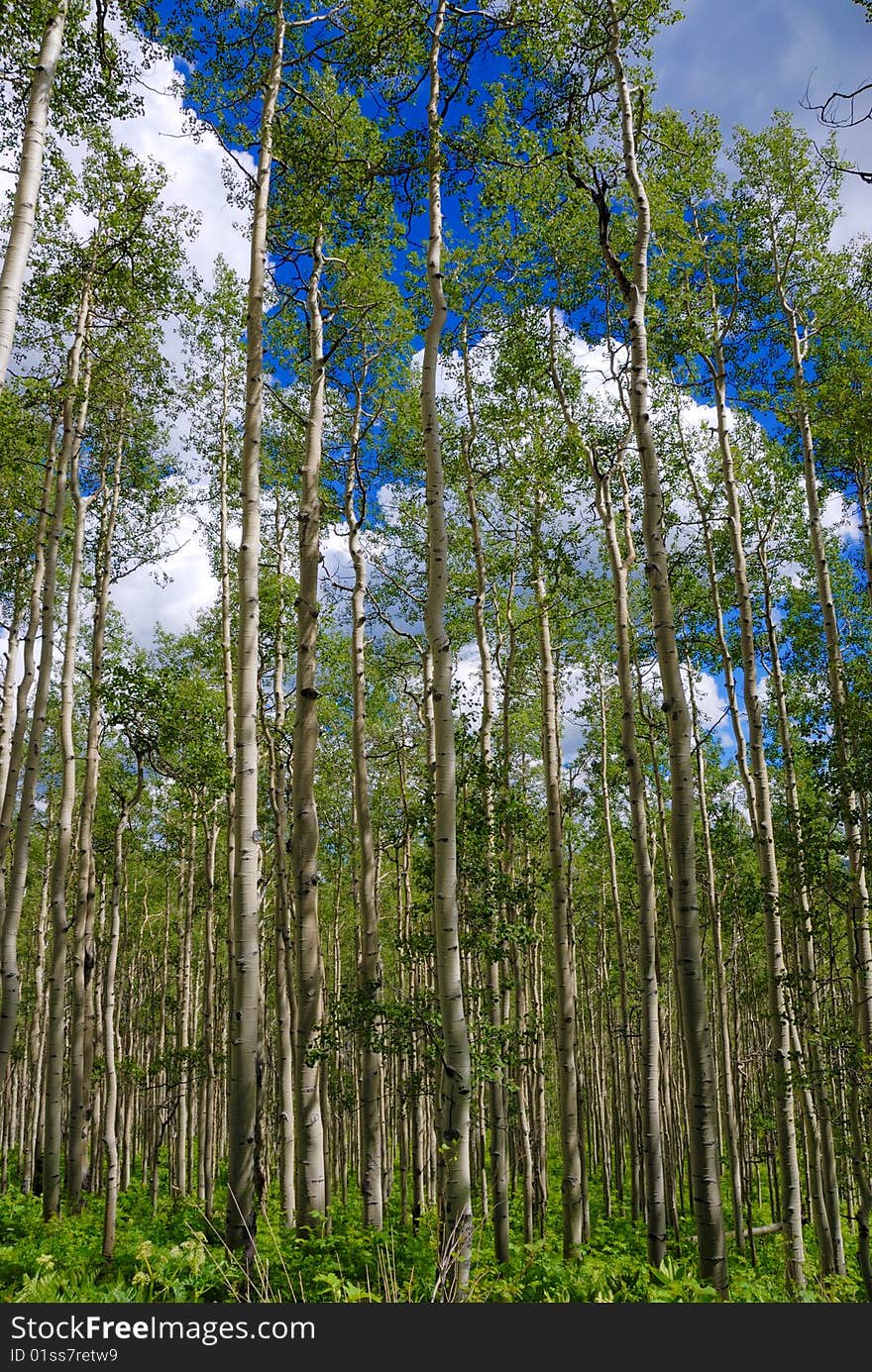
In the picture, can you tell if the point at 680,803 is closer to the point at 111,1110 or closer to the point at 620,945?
the point at 111,1110

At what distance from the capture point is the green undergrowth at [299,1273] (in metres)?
4.84

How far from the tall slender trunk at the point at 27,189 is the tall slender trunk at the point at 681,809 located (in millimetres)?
4267

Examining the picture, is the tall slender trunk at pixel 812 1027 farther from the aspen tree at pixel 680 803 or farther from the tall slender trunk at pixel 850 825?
the aspen tree at pixel 680 803

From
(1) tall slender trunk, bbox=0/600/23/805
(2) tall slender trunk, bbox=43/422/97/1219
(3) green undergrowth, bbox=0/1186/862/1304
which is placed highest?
(1) tall slender trunk, bbox=0/600/23/805

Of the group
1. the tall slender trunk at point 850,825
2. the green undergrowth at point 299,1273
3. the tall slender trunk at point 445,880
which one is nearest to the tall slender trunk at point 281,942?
the green undergrowth at point 299,1273

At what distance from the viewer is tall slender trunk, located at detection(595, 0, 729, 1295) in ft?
17.4

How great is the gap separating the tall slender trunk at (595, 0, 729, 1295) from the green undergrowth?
50 cm

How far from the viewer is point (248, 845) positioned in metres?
6.04

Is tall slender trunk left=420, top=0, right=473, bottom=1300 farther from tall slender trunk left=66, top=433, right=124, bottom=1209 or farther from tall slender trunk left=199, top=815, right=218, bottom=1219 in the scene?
tall slender trunk left=199, top=815, right=218, bottom=1219

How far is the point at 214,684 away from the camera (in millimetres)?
16094

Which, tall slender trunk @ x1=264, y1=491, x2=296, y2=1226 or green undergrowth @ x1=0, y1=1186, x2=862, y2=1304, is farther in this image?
tall slender trunk @ x1=264, y1=491, x2=296, y2=1226

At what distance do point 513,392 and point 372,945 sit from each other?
8309 millimetres

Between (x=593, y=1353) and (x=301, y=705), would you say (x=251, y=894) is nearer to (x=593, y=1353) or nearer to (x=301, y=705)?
(x=301, y=705)

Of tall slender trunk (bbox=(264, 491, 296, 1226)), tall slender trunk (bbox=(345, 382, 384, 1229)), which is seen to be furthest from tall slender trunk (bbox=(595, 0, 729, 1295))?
tall slender trunk (bbox=(264, 491, 296, 1226))
